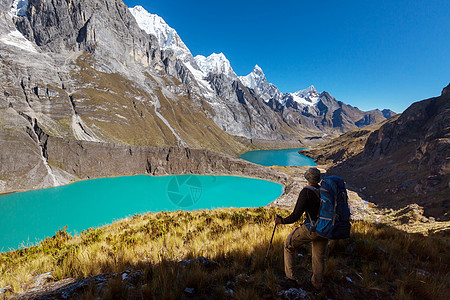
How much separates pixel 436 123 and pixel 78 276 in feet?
207

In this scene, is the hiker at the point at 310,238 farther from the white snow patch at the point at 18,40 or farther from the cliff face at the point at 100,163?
the white snow patch at the point at 18,40

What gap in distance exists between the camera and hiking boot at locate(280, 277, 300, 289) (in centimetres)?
310

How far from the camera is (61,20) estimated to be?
107812 mm

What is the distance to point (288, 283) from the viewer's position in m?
3.18

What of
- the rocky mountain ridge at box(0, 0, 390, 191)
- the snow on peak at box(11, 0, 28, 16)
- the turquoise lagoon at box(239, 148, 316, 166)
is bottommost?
the turquoise lagoon at box(239, 148, 316, 166)

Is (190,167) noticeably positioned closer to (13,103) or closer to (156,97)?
(13,103)

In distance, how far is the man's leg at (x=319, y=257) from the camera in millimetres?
2996

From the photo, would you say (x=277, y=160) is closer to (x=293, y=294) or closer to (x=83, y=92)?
(x=83, y=92)

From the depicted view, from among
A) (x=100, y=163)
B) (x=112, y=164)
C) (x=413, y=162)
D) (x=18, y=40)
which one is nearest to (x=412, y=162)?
(x=413, y=162)

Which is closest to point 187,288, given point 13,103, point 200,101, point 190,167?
point 190,167

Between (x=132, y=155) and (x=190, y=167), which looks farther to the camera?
(x=190, y=167)

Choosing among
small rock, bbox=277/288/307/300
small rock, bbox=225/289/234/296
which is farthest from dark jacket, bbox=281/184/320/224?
small rock, bbox=225/289/234/296

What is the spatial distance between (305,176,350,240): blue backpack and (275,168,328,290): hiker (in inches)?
9.0

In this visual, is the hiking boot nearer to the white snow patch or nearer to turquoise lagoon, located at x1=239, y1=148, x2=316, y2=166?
turquoise lagoon, located at x1=239, y1=148, x2=316, y2=166
